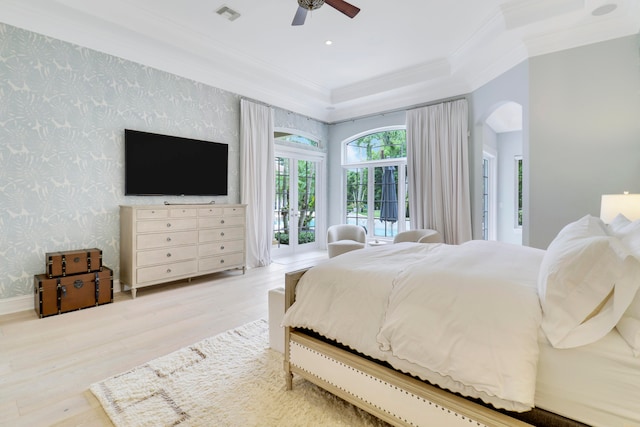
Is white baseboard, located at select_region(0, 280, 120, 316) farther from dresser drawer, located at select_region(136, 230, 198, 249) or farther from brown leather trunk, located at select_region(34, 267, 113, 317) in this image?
dresser drawer, located at select_region(136, 230, 198, 249)

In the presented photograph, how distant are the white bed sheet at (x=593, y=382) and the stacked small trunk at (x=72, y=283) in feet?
13.0

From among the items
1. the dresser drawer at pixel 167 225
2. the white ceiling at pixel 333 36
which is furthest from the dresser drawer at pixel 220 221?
the white ceiling at pixel 333 36

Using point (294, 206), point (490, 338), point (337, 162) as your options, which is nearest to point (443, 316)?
point (490, 338)

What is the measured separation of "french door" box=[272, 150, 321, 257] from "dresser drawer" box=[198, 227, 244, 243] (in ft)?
4.43

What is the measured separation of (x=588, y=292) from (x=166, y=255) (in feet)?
13.5

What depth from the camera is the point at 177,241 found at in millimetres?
4062

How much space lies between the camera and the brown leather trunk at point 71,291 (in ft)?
10.0

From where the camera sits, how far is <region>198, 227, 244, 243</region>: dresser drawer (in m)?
4.34

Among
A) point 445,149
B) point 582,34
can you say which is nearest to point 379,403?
point 582,34

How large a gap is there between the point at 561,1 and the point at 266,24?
3165mm

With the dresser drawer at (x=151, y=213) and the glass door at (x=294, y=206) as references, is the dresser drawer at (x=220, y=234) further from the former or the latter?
the glass door at (x=294, y=206)

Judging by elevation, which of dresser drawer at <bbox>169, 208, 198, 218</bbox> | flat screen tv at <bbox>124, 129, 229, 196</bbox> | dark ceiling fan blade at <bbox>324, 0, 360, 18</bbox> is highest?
dark ceiling fan blade at <bbox>324, 0, 360, 18</bbox>

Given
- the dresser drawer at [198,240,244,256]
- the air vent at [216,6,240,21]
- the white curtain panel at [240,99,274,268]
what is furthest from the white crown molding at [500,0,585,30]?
the dresser drawer at [198,240,244,256]

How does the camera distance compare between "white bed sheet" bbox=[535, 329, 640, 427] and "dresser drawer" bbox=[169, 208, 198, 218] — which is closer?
"white bed sheet" bbox=[535, 329, 640, 427]
